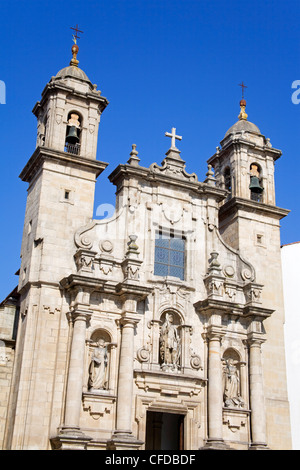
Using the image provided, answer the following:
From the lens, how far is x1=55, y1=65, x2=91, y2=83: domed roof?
26.0m

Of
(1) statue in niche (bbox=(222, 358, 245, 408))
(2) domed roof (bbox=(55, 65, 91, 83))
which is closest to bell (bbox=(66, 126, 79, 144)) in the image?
(2) domed roof (bbox=(55, 65, 91, 83))

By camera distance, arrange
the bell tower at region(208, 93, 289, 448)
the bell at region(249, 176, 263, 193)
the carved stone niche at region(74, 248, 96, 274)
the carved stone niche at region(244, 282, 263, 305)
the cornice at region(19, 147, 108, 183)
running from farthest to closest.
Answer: the bell at region(249, 176, 263, 193) → the bell tower at region(208, 93, 289, 448) → the carved stone niche at region(244, 282, 263, 305) → the cornice at region(19, 147, 108, 183) → the carved stone niche at region(74, 248, 96, 274)

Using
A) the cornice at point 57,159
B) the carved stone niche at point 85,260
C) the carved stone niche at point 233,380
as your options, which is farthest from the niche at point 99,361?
the cornice at point 57,159

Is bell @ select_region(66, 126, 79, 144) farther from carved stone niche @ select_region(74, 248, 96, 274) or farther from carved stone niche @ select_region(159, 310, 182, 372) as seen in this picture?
carved stone niche @ select_region(159, 310, 182, 372)

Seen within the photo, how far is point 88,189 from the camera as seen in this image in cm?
2447

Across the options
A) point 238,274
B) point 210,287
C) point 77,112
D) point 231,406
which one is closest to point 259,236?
point 238,274

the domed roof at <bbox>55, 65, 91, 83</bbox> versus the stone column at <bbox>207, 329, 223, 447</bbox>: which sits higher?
the domed roof at <bbox>55, 65, 91, 83</bbox>

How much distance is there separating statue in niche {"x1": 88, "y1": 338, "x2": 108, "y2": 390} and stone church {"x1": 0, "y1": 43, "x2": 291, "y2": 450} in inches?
1.7

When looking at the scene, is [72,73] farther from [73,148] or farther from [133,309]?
[133,309]

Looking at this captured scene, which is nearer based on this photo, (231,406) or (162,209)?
(231,406)

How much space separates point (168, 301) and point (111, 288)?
7.76 ft

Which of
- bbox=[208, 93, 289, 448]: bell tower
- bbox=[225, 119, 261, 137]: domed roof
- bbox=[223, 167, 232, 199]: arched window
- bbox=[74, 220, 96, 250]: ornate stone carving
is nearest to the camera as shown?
bbox=[74, 220, 96, 250]: ornate stone carving

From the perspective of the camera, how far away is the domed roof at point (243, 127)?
2977 cm
